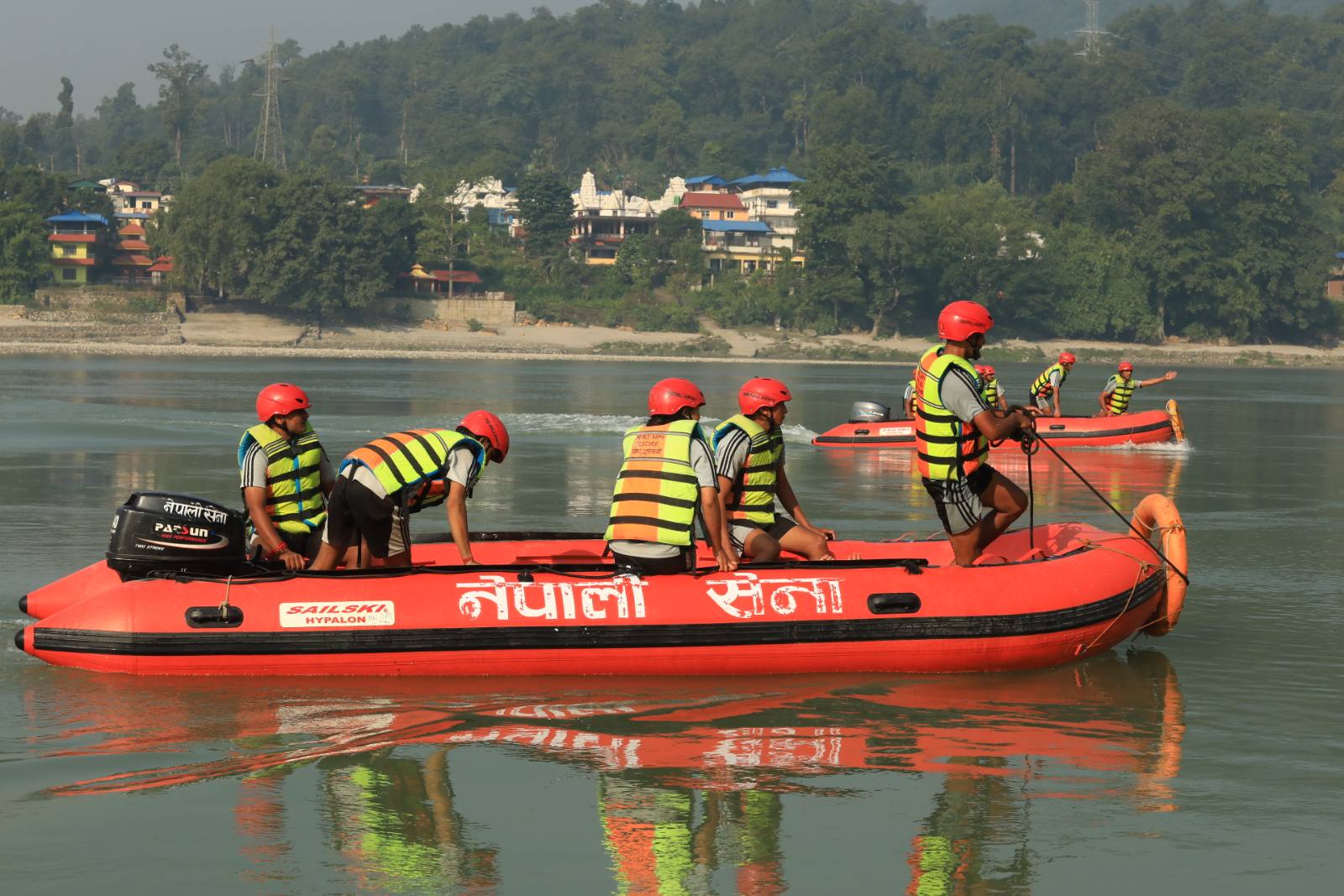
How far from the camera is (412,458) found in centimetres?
941

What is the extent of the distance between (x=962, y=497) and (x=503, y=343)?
77998 mm

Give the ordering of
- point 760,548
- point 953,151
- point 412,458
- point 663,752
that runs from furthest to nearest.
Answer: point 953,151, point 760,548, point 412,458, point 663,752

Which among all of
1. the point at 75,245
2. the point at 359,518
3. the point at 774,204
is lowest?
the point at 359,518

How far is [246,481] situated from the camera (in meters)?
9.85

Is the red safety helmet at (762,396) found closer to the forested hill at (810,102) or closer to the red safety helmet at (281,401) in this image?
the red safety helmet at (281,401)

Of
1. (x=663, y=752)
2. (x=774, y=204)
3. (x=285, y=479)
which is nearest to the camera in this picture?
(x=663, y=752)

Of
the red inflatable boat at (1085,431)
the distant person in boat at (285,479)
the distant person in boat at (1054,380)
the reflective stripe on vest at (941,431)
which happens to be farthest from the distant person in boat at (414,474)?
the red inflatable boat at (1085,431)

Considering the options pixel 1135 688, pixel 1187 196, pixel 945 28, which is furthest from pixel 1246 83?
pixel 1135 688

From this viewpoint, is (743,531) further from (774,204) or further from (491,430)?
(774,204)

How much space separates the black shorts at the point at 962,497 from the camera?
1002 cm

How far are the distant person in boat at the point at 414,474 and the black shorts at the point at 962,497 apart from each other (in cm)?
261

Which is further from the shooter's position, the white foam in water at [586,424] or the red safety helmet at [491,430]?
the white foam in water at [586,424]

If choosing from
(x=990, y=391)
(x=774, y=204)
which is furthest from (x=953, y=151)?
(x=990, y=391)

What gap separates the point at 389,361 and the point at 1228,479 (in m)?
58.5
